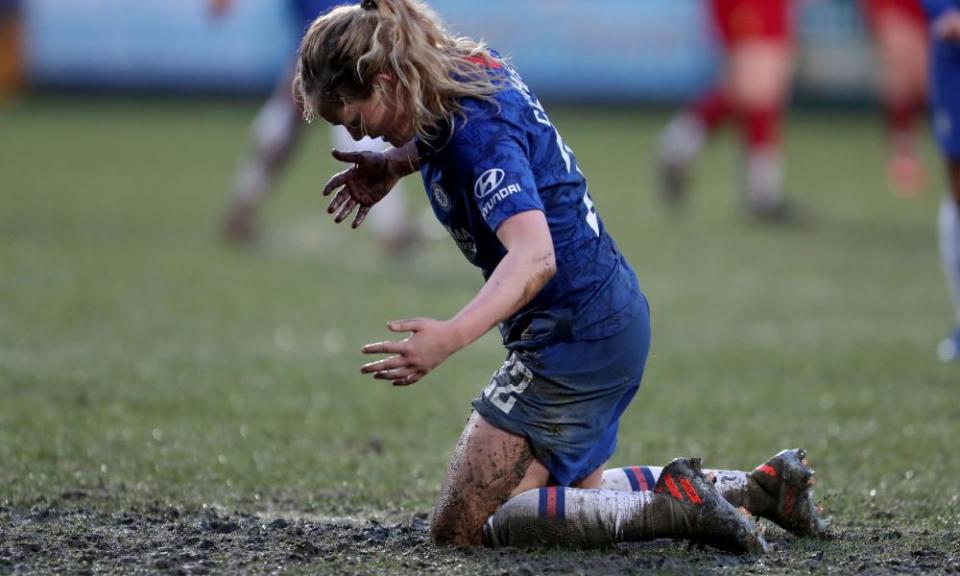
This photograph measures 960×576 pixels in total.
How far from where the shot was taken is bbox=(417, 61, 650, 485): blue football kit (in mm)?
3613

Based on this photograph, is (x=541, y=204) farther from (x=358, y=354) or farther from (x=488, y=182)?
(x=358, y=354)

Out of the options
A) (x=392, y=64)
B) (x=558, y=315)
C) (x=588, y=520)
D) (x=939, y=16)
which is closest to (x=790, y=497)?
(x=588, y=520)

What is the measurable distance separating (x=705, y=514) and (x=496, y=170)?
0.99 meters

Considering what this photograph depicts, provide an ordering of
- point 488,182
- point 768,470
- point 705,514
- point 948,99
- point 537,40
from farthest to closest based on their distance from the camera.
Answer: point 537,40 → point 948,99 → point 768,470 → point 705,514 → point 488,182

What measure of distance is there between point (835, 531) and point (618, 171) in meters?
10.2

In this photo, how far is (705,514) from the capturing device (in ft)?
11.8

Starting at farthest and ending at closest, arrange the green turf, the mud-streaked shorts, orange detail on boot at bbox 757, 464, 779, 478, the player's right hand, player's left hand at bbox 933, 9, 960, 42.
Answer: player's left hand at bbox 933, 9, 960, 42
the green turf
the player's right hand
orange detail on boot at bbox 757, 464, 779, 478
the mud-streaked shorts

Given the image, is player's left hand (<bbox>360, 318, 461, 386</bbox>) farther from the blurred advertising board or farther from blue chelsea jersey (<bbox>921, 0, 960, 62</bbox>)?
the blurred advertising board

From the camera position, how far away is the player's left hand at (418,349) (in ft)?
10.3

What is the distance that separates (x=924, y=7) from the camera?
19.5ft

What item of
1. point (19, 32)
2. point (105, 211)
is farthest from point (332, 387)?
point (19, 32)

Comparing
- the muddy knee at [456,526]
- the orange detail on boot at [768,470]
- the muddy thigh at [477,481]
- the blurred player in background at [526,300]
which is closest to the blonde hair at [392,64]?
the blurred player in background at [526,300]

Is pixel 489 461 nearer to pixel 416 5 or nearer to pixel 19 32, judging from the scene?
pixel 416 5

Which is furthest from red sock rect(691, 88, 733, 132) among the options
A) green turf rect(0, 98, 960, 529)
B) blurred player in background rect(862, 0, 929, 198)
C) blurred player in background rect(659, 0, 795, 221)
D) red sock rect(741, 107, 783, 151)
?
blurred player in background rect(862, 0, 929, 198)
